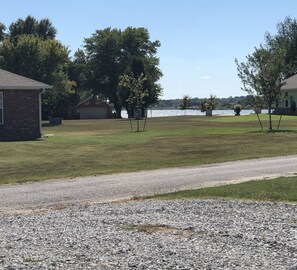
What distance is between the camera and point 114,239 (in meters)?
7.67

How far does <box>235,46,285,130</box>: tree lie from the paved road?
16.3 meters

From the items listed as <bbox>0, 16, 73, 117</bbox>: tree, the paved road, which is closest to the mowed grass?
the paved road

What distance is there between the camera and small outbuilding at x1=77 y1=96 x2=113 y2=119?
93.1 meters

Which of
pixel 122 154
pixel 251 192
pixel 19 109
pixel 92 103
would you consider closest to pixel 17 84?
pixel 19 109

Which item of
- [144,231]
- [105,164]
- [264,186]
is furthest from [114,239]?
[105,164]

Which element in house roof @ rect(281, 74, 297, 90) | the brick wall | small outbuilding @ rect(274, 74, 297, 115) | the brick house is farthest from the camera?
house roof @ rect(281, 74, 297, 90)

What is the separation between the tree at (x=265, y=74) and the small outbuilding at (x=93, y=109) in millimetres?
58684

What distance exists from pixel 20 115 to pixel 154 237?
2381 cm

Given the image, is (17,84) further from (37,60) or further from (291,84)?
(291,84)

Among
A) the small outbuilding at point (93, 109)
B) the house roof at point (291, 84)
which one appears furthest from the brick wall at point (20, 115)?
the small outbuilding at point (93, 109)

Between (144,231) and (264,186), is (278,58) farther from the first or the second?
(144,231)

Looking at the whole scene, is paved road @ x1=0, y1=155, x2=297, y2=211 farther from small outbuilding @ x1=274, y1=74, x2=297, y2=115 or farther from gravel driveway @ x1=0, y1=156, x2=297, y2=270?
small outbuilding @ x1=274, y1=74, x2=297, y2=115

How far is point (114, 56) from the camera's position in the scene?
9538 cm

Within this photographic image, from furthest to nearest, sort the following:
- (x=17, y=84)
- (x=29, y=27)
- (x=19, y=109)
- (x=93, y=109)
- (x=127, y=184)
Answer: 1. (x=29, y=27)
2. (x=93, y=109)
3. (x=19, y=109)
4. (x=17, y=84)
5. (x=127, y=184)
